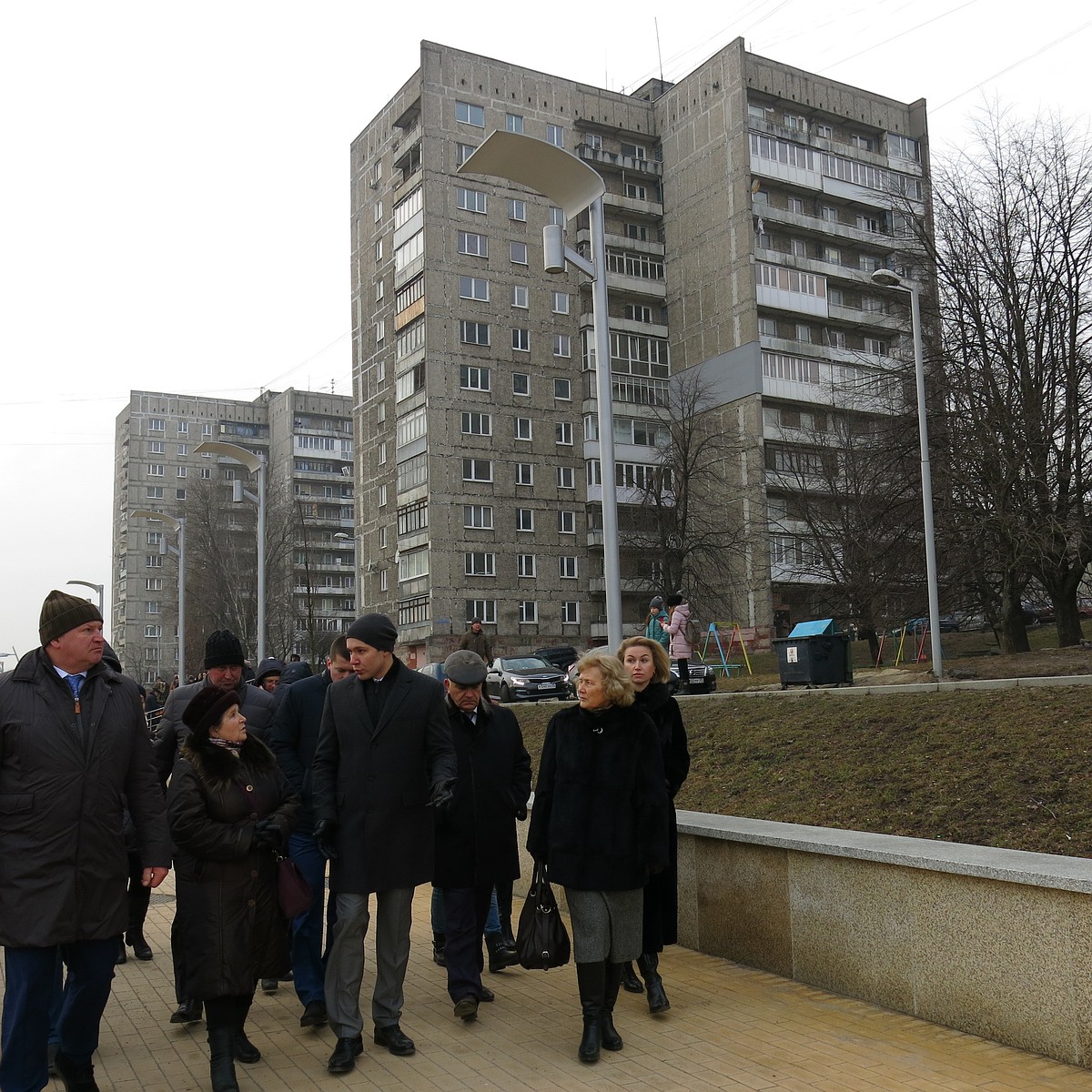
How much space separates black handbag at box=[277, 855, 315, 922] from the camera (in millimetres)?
5777

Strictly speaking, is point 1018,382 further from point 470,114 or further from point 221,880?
point 470,114

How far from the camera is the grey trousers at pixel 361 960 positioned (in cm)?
596

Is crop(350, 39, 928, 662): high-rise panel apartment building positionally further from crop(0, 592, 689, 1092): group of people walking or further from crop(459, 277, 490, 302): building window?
crop(0, 592, 689, 1092): group of people walking

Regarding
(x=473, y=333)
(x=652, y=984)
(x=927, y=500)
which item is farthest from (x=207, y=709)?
(x=473, y=333)

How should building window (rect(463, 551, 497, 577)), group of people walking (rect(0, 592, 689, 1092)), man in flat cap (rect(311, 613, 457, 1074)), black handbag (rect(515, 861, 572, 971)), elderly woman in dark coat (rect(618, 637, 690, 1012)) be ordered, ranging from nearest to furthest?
1. group of people walking (rect(0, 592, 689, 1092))
2. man in flat cap (rect(311, 613, 457, 1074))
3. black handbag (rect(515, 861, 572, 971))
4. elderly woman in dark coat (rect(618, 637, 690, 1012))
5. building window (rect(463, 551, 497, 577))

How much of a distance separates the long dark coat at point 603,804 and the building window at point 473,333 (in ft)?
183

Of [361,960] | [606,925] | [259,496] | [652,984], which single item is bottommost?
[652,984]

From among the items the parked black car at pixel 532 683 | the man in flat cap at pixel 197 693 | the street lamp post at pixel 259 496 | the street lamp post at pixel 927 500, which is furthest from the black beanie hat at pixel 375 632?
the parked black car at pixel 532 683

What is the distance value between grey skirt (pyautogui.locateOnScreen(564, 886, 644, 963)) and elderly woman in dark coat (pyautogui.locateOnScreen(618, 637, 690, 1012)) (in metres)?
0.52

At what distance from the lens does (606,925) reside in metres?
6.10

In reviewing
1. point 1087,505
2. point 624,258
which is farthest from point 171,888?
point 624,258

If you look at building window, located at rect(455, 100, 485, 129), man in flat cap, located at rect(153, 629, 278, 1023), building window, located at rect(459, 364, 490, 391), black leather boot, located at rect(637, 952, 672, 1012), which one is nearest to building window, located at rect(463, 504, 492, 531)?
building window, located at rect(459, 364, 490, 391)

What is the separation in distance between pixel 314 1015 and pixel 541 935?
4.41 feet

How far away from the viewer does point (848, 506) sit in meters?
40.5
